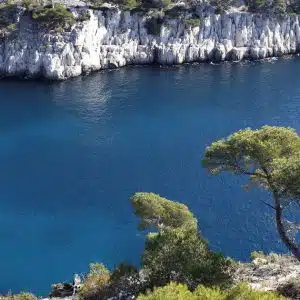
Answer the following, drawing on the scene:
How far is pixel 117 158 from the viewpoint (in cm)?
5866

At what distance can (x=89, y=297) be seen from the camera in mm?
27719

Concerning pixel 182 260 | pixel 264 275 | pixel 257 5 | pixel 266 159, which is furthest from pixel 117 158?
pixel 257 5

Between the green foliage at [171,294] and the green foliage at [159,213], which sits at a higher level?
the green foliage at [171,294]

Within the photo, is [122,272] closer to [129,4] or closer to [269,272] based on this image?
[269,272]

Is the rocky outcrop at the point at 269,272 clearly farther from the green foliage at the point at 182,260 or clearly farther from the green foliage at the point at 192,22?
the green foliage at the point at 192,22

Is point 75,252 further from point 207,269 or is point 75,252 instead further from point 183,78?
point 183,78

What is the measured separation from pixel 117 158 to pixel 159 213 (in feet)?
96.9

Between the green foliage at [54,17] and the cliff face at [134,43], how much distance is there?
5.39ft

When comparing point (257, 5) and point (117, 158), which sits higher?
point (257, 5)

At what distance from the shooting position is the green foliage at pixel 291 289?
2472 centimetres

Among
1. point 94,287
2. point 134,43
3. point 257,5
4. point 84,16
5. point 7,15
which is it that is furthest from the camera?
point 257,5

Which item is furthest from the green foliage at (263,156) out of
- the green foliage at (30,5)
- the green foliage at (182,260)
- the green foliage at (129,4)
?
the green foliage at (129,4)

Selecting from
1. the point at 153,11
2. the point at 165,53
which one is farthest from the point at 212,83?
the point at 153,11

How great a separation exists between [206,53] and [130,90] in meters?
23.0
